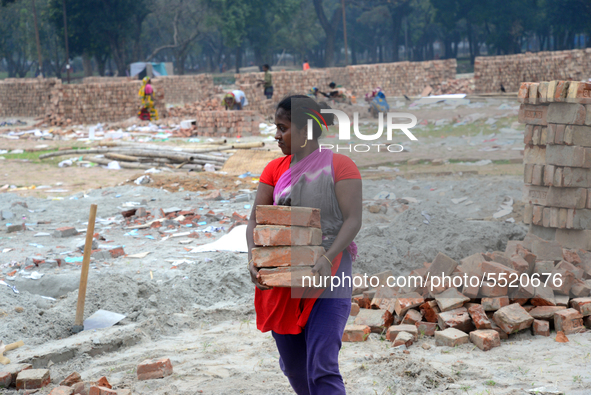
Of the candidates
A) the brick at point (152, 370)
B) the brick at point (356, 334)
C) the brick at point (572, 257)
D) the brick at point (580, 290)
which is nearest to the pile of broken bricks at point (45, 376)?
the brick at point (152, 370)

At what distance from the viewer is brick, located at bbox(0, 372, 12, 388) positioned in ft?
11.4

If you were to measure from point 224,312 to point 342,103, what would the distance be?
15.5 meters

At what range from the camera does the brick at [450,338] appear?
3.91m

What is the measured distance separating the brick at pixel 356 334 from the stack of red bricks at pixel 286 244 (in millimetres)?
1945

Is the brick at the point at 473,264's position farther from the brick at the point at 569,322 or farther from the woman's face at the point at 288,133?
the woman's face at the point at 288,133

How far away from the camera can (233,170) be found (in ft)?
40.5

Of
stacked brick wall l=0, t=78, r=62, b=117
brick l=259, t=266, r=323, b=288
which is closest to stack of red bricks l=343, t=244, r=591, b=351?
brick l=259, t=266, r=323, b=288

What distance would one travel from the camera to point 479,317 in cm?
408

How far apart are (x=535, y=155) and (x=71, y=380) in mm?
4664

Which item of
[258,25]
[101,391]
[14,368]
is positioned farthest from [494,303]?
[258,25]

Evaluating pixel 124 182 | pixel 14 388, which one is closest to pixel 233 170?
pixel 124 182

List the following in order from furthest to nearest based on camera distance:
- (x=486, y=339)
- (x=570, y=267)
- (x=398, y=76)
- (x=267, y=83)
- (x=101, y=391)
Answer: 1. (x=398, y=76)
2. (x=267, y=83)
3. (x=570, y=267)
4. (x=486, y=339)
5. (x=101, y=391)

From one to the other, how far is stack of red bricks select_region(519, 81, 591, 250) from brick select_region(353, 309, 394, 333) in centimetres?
233

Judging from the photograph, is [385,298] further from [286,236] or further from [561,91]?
[561,91]
